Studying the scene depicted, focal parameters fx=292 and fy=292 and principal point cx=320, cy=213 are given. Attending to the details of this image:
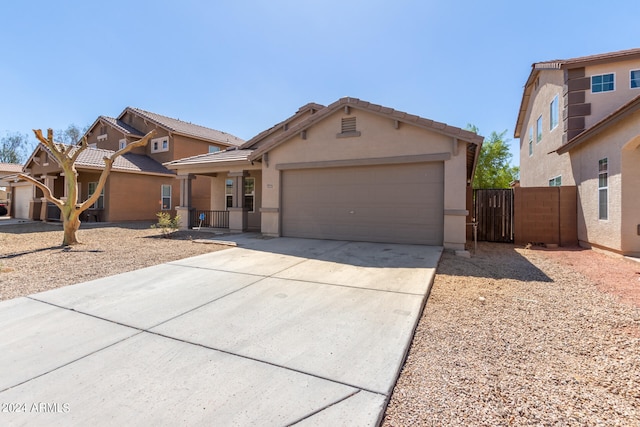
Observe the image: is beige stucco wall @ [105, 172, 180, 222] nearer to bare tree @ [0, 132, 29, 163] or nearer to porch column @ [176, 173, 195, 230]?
porch column @ [176, 173, 195, 230]

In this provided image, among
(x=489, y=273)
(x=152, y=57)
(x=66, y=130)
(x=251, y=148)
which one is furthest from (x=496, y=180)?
(x=66, y=130)

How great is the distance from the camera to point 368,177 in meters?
9.77

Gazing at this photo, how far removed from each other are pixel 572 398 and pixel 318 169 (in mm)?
9041

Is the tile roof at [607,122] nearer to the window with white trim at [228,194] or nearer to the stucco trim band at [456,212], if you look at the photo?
the stucco trim band at [456,212]

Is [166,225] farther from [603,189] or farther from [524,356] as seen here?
[603,189]

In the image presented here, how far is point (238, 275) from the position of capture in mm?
6070

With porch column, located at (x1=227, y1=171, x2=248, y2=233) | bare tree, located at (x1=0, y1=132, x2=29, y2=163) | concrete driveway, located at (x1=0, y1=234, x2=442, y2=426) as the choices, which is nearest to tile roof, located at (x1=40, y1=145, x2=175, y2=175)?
porch column, located at (x1=227, y1=171, x2=248, y2=233)

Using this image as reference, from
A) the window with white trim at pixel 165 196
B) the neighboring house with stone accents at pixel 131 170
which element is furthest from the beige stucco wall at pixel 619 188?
the window with white trim at pixel 165 196

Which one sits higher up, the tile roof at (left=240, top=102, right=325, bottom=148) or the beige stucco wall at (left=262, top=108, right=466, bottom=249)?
the tile roof at (left=240, top=102, right=325, bottom=148)

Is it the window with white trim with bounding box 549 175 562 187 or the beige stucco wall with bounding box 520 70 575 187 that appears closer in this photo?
the beige stucco wall with bounding box 520 70 575 187

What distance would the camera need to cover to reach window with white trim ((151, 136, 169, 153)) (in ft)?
71.2

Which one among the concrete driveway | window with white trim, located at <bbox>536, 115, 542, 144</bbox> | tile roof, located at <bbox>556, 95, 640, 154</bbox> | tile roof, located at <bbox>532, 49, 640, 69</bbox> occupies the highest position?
tile roof, located at <bbox>532, 49, 640, 69</bbox>

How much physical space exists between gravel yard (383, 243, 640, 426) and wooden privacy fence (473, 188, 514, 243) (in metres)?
5.32

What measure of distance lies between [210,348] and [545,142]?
1713cm
